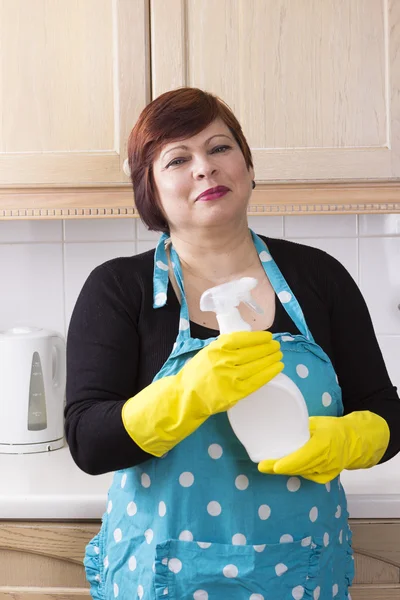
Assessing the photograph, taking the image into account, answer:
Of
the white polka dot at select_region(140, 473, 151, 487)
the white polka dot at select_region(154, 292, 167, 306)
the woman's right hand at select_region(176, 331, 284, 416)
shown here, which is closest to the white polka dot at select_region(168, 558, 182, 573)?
the white polka dot at select_region(140, 473, 151, 487)

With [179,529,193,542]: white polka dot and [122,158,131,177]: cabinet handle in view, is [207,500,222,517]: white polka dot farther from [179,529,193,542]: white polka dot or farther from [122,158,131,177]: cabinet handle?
[122,158,131,177]: cabinet handle

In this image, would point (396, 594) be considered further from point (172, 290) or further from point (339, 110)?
point (339, 110)

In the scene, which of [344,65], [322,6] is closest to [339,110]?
[344,65]

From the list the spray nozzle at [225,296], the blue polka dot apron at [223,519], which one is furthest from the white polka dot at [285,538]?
the spray nozzle at [225,296]

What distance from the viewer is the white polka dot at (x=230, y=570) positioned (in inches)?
39.0

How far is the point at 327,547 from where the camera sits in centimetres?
105

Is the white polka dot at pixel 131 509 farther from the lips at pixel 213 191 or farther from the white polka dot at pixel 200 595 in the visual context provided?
the lips at pixel 213 191

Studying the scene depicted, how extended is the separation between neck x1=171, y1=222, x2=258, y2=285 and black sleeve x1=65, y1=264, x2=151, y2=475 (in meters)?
0.11

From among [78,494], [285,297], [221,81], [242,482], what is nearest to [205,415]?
[242,482]

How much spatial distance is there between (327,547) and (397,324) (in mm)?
928

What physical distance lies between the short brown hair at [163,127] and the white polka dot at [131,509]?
1.34 feet

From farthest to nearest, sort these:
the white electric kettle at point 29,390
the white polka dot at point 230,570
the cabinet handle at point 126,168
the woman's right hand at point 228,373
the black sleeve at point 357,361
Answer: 1. the white electric kettle at point 29,390
2. the cabinet handle at point 126,168
3. the black sleeve at point 357,361
4. the white polka dot at point 230,570
5. the woman's right hand at point 228,373

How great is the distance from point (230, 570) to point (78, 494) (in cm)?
45

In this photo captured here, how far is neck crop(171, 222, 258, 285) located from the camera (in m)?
1.09
